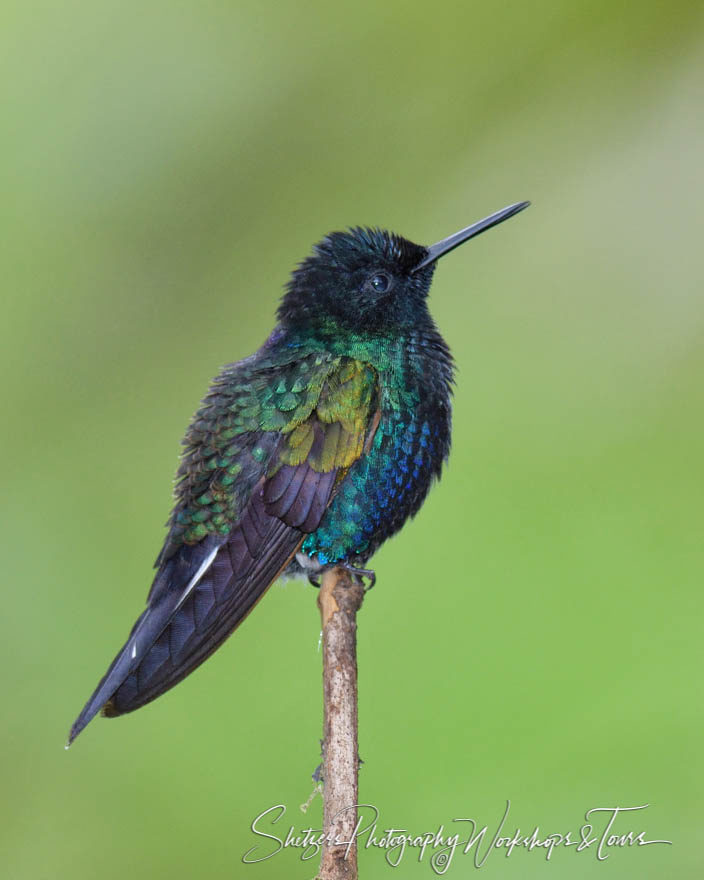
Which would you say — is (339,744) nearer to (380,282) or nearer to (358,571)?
(358,571)

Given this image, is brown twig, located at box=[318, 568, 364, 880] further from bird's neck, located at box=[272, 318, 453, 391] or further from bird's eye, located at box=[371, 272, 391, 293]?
bird's eye, located at box=[371, 272, 391, 293]

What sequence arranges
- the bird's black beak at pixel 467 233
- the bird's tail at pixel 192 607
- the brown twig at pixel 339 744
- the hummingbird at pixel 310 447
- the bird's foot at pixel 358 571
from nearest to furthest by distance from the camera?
the brown twig at pixel 339 744
the bird's tail at pixel 192 607
the hummingbird at pixel 310 447
the bird's black beak at pixel 467 233
the bird's foot at pixel 358 571

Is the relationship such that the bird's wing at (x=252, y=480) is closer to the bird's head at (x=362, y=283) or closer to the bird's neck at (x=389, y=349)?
the bird's neck at (x=389, y=349)

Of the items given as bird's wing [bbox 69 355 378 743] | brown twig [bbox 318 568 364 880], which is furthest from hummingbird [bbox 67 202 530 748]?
brown twig [bbox 318 568 364 880]

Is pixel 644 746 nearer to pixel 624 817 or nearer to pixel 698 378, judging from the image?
pixel 624 817

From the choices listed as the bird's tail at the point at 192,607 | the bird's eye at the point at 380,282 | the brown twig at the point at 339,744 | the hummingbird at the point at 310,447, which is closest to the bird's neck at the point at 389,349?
the hummingbird at the point at 310,447

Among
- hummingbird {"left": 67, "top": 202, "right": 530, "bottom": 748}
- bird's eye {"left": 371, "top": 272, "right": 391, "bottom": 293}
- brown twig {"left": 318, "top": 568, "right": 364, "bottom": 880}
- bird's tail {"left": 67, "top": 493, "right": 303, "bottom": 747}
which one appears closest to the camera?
brown twig {"left": 318, "top": 568, "right": 364, "bottom": 880}
